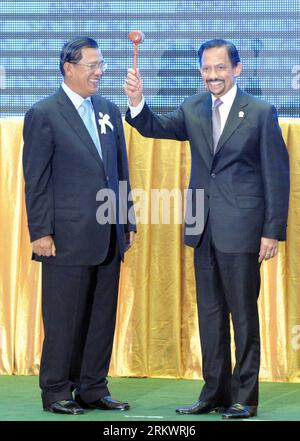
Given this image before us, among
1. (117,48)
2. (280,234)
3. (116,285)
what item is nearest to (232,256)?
(280,234)

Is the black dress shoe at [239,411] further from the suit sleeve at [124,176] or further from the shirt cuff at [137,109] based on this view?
the shirt cuff at [137,109]

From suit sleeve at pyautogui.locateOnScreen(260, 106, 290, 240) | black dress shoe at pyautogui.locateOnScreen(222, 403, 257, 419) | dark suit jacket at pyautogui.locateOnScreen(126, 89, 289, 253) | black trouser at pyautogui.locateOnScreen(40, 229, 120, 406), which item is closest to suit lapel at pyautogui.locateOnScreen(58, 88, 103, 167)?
black trouser at pyautogui.locateOnScreen(40, 229, 120, 406)

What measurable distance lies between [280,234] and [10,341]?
2074 millimetres

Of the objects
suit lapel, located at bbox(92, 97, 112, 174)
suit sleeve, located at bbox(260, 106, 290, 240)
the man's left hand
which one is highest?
suit lapel, located at bbox(92, 97, 112, 174)

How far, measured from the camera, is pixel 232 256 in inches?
154

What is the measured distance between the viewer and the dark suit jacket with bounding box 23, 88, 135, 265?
13.0ft

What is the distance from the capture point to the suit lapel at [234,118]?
3938mm

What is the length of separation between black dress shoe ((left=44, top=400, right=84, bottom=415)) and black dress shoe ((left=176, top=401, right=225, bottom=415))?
0.41 m

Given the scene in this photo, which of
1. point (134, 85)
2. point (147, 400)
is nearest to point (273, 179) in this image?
point (134, 85)

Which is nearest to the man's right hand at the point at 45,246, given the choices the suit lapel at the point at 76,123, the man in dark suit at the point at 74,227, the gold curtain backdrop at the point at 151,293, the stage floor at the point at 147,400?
the man in dark suit at the point at 74,227

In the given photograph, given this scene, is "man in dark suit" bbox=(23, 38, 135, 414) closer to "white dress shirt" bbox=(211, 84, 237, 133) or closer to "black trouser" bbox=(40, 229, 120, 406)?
"black trouser" bbox=(40, 229, 120, 406)

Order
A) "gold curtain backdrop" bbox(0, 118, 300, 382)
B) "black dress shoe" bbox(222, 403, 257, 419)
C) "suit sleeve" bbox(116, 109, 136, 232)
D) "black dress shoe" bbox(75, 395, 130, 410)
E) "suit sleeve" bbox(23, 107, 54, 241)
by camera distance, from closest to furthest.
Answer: "black dress shoe" bbox(222, 403, 257, 419) → "suit sleeve" bbox(23, 107, 54, 241) → "black dress shoe" bbox(75, 395, 130, 410) → "suit sleeve" bbox(116, 109, 136, 232) → "gold curtain backdrop" bbox(0, 118, 300, 382)

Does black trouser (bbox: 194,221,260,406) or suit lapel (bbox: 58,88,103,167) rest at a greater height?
suit lapel (bbox: 58,88,103,167)

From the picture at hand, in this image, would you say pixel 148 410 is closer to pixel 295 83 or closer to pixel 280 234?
pixel 280 234
